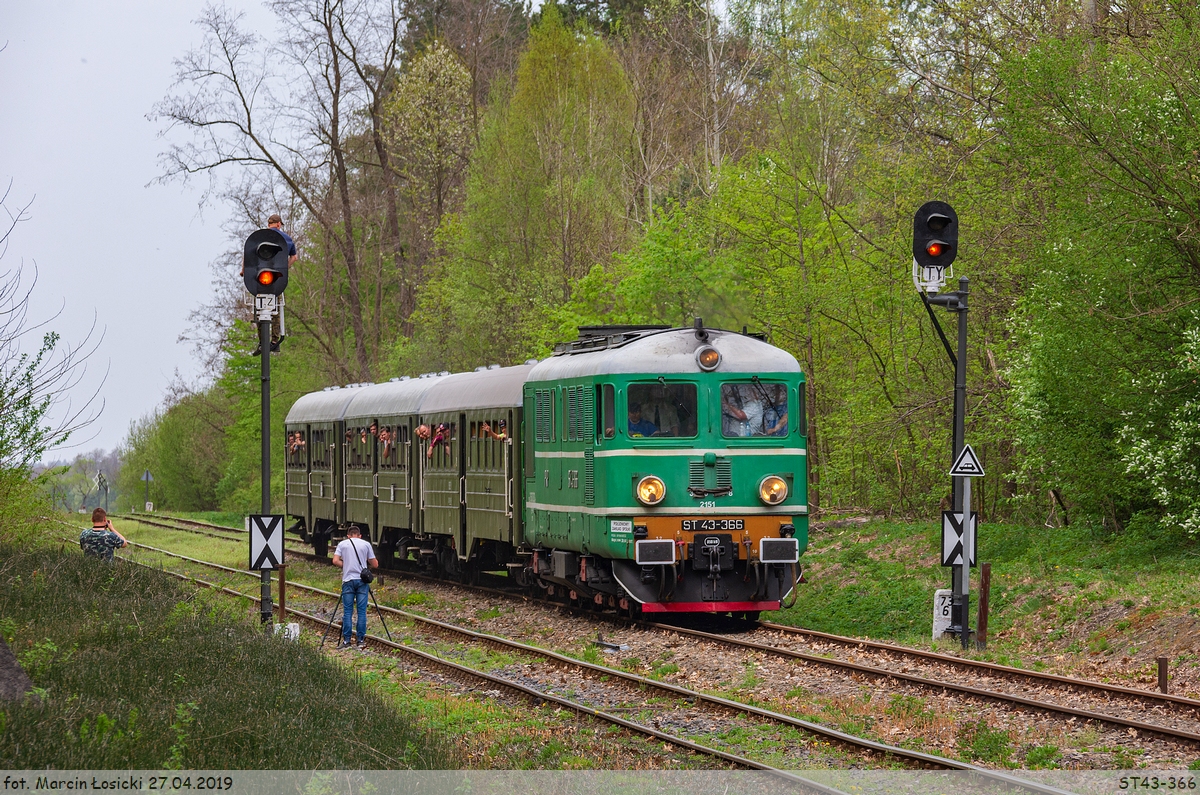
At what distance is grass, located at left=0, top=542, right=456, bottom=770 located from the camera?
820cm

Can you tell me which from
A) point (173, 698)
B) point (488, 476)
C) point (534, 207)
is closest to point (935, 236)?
point (488, 476)

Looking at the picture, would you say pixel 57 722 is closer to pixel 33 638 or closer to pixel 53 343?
pixel 33 638

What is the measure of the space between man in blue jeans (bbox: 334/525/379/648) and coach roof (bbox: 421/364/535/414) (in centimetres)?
407

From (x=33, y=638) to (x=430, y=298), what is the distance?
36506 mm

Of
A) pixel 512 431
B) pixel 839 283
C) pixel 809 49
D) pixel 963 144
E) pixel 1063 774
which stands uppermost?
pixel 809 49

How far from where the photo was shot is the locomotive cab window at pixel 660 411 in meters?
17.5

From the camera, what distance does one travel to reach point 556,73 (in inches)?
1786

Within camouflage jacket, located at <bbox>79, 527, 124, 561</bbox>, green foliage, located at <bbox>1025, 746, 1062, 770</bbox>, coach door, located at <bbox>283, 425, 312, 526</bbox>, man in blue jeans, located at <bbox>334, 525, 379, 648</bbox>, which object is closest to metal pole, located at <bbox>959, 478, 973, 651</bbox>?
green foliage, located at <bbox>1025, 746, 1062, 770</bbox>

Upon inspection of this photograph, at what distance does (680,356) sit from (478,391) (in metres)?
6.23

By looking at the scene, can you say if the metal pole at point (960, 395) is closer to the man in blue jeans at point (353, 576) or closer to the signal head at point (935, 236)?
the signal head at point (935, 236)

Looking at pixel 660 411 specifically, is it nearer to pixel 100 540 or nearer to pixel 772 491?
pixel 772 491

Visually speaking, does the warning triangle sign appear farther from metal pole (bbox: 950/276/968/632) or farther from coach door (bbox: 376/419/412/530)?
coach door (bbox: 376/419/412/530)

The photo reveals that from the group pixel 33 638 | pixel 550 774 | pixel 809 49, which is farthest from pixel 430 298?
pixel 550 774

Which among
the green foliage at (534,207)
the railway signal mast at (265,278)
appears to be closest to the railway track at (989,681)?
the railway signal mast at (265,278)
